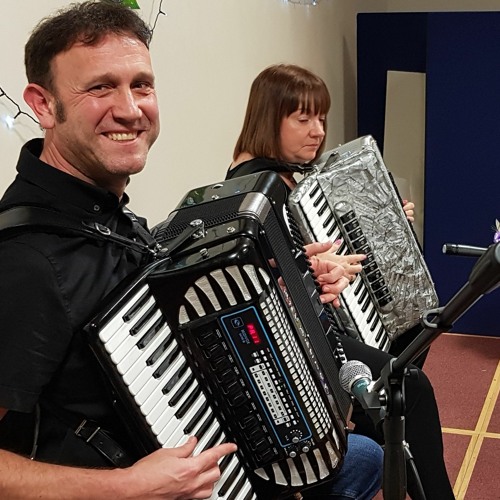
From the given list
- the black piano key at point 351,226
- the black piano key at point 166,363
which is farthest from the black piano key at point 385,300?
the black piano key at point 166,363

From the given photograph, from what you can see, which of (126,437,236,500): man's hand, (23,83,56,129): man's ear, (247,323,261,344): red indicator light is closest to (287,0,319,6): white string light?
(23,83,56,129): man's ear

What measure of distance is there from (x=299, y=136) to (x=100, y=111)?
1271 millimetres

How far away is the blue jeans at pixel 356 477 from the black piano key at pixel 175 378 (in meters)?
0.50

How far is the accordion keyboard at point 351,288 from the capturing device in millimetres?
2277

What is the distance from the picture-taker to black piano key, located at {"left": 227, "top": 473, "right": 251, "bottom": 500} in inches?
61.1

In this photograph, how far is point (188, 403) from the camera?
1.49 meters

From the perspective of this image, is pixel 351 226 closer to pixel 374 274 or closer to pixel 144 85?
pixel 374 274

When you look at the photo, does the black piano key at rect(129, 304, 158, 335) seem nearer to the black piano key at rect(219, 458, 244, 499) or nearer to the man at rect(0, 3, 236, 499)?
the man at rect(0, 3, 236, 499)

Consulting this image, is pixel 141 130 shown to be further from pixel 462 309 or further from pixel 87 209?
pixel 462 309

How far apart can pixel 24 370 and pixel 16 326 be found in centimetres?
7

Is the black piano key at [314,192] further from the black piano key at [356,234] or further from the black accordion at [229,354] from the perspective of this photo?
the black accordion at [229,354]

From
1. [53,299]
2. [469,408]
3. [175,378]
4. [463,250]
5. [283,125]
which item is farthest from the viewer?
[469,408]

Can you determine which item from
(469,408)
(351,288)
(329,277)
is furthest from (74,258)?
(469,408)

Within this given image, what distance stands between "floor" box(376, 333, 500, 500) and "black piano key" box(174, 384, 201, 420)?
144 centimetres
